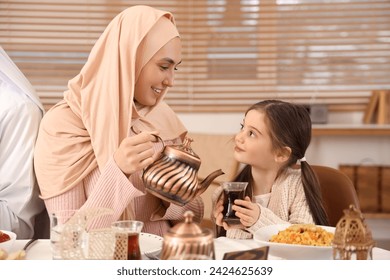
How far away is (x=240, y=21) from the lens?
3.88m

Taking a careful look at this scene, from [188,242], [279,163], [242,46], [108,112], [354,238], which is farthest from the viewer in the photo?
[242,46]

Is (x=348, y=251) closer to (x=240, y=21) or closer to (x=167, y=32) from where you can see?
(x=167, y=32)

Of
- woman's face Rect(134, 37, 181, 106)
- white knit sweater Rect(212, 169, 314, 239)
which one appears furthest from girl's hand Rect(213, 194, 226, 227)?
woman's face Rect(134, 37, 181, 106)

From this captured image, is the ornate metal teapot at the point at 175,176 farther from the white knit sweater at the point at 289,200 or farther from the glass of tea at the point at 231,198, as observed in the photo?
the white knit sweater at the point at 289,200

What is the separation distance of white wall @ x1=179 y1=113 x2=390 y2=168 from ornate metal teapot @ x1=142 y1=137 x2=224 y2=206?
262cm

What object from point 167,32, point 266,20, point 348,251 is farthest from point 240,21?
point 348,251

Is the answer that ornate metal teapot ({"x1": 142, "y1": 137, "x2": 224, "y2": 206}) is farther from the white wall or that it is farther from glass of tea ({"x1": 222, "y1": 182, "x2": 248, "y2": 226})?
the white wall

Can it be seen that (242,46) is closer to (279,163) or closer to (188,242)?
(279,163)

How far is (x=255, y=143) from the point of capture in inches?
74.0

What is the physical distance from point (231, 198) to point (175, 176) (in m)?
0.28

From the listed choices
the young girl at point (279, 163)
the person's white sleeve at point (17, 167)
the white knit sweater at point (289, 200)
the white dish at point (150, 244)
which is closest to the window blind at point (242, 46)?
the young girl at point (279, 163)

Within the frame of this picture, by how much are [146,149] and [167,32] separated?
0.45 metres

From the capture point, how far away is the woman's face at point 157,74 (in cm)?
172

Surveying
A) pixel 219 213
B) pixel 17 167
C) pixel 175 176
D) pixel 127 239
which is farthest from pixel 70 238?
pixel 17 167
